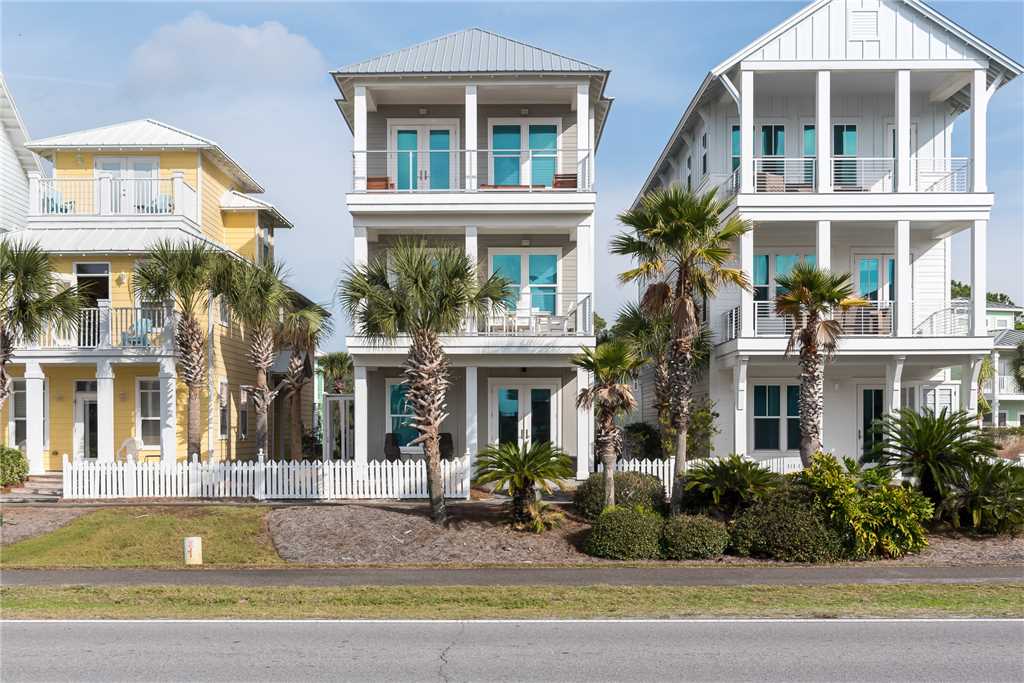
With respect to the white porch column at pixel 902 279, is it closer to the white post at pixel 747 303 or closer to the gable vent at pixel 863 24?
the white post at pixel 747 303

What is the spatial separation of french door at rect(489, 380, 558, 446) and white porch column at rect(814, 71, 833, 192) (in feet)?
27.1

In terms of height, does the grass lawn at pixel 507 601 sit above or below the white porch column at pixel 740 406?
below

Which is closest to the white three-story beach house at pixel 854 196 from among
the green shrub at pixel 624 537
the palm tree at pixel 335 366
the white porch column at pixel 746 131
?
the white porch column at pixel 746 131

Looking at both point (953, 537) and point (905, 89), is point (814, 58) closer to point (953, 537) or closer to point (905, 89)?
point (905, 89)

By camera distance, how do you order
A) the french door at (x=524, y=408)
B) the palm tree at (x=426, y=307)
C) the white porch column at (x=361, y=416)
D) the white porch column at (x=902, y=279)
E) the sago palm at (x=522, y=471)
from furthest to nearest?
the french door at (x=524, y=408)
the white porch column at (x=902, y=279)
the white porch column at (x=361, y=416)
the palm tree at (x=426, y=307)
the sago palm at (x=522, y=471)

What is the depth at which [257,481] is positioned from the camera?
866 inches

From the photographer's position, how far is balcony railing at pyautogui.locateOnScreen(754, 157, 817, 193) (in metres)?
25.8

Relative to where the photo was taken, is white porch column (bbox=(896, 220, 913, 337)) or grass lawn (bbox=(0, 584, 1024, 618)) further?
white porch column (bbox=(896, 220, 913, 337))

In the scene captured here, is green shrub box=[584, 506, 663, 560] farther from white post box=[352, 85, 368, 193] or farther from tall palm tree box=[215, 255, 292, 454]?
white post box=[352, 85, 368, 193]

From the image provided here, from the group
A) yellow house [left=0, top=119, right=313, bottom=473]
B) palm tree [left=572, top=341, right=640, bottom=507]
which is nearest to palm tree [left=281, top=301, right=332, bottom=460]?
yellow house [left=0, top=119, right=313, bottom=473]

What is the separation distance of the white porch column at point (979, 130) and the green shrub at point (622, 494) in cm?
1273

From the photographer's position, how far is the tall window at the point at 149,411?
90.9 feet

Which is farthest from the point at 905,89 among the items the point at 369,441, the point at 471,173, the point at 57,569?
the point at 57,569

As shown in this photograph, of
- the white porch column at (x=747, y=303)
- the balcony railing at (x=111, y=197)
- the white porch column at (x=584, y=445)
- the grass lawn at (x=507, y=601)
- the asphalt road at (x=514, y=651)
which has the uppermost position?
the balcony railing at (x=111, y=197)
